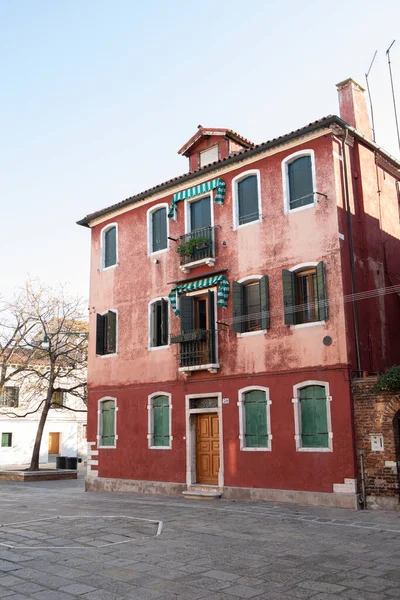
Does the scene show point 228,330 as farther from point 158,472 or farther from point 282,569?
point 282,569

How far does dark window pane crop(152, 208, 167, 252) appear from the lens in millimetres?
21109

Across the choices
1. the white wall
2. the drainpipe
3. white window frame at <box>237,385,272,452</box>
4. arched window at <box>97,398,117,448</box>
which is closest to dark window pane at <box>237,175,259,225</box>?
the drainpipe

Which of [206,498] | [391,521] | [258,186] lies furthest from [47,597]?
[258,186]

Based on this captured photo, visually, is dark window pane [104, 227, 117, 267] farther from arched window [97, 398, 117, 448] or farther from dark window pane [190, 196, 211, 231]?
arched window [97, 398, 117, 448]

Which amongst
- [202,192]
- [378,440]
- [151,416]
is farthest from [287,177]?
[151,416]

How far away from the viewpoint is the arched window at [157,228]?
21094mm

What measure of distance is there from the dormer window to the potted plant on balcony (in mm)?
3212

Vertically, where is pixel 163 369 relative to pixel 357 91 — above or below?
below

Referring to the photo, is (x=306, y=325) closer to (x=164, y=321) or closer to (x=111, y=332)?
(x=164, y=321)

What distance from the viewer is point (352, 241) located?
1655 cm

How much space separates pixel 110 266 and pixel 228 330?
6.71 m

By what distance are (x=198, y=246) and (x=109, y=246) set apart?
5.24 metres

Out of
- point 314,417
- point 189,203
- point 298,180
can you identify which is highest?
point 189,203

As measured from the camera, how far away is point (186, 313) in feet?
63.0
